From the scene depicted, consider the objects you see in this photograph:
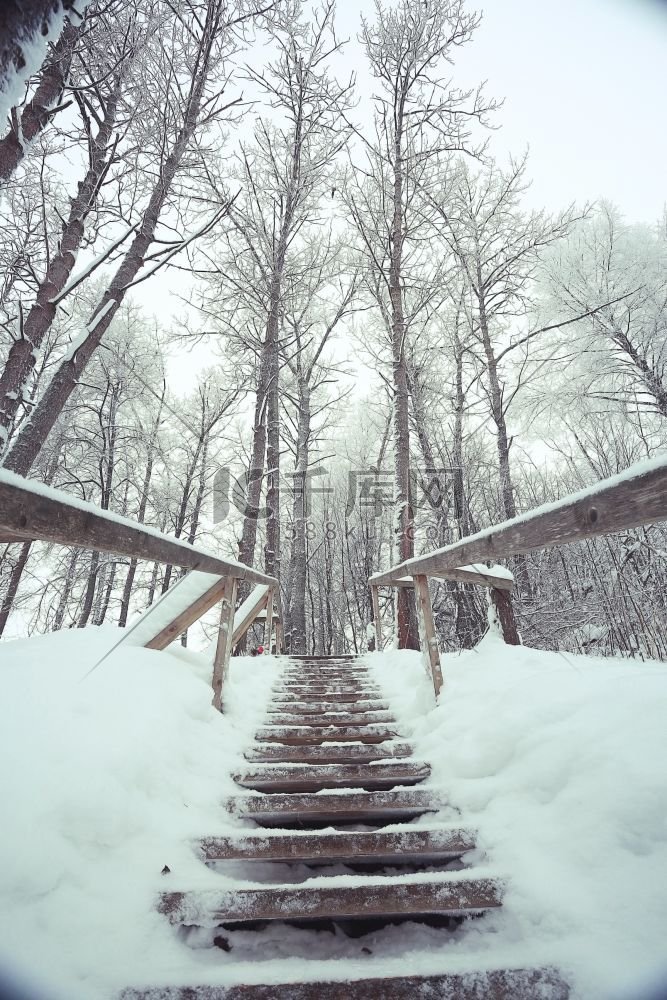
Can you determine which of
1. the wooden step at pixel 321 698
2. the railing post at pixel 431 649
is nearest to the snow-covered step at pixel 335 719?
the wooden step at pixel 321 698

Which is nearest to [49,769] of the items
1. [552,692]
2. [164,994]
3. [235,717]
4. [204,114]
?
[164,994]

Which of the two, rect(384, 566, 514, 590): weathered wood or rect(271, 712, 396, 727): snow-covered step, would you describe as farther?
rect(384, 566, 514, 590): weathered wood

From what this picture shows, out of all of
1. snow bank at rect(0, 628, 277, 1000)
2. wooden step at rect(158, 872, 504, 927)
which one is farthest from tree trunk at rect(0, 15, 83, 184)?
wooden step at rect(158, 872, 504, 927)

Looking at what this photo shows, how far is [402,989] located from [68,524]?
5.13ft

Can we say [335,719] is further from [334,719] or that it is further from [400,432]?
[400,432]

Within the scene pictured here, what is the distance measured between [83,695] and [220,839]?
0.93 metres

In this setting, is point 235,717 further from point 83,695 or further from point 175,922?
point 175,922

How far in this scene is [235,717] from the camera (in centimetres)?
308

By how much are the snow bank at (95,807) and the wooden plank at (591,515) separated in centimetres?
174

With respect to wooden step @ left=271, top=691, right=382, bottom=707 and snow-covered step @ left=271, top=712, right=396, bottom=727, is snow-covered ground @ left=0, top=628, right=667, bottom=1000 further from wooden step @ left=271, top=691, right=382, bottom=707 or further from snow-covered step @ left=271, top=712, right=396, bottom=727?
wooden step @ left=271, top=691, right=382, bottom=707

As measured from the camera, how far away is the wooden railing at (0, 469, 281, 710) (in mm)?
1137

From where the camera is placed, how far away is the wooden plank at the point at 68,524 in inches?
43.0

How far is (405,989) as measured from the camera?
109 centimetres

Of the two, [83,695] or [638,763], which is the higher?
[83,695]
